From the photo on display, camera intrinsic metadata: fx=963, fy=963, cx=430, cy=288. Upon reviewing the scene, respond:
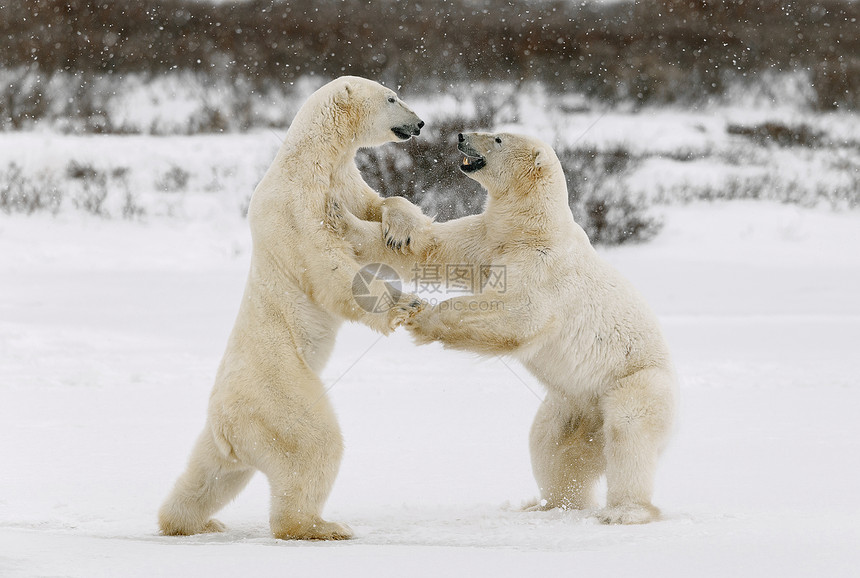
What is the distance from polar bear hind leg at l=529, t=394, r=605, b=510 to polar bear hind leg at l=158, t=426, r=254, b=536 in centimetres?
105

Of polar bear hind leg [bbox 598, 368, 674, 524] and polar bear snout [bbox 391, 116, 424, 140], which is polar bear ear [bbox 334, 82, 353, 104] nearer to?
polar bear snout [bbox 391, 116, 424, 140]

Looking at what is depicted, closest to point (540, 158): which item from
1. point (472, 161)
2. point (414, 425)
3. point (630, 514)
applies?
point (472, 161)

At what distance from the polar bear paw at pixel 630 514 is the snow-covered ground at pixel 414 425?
8cm

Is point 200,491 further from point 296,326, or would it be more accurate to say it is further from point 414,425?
point 414,425

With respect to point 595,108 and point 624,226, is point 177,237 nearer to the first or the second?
point 624,226

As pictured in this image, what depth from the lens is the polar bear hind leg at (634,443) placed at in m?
3.14

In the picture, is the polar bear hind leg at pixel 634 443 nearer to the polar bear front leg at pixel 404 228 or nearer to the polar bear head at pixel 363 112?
the polar bear front leg at pixel 404 228

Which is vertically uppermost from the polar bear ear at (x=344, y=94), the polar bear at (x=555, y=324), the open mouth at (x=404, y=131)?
the polar bear ear at (x=344, y=94)

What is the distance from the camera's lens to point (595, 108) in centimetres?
1395

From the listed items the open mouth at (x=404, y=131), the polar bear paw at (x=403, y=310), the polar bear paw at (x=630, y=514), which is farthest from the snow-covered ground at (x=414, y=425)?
the open mouth at (x=404, y=131)

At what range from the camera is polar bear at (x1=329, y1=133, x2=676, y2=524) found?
3119 millimetres

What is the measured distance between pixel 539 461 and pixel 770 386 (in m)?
2.94

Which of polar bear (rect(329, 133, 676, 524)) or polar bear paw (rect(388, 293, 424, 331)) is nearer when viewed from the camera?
polar bear paw (rect(388, 293, 424, 331))

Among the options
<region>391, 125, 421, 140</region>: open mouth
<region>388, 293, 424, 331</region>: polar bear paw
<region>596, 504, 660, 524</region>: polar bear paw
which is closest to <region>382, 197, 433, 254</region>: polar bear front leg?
<region>391, 125, 421, 140</region>: open mouth
